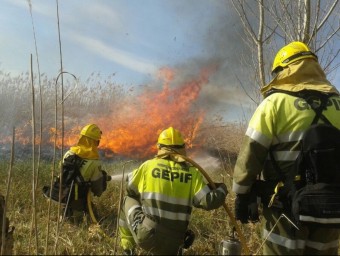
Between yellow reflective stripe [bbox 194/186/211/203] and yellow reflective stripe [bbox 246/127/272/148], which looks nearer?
yellow reflective stripe [bbox 246/127/272/148]

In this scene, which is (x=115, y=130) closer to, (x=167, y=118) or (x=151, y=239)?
(x=167, y=118)

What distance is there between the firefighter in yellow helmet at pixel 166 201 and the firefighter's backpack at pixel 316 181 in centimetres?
90

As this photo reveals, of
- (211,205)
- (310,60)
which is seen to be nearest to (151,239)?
(211,205)

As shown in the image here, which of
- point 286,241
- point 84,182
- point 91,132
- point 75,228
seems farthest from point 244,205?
point 91,132

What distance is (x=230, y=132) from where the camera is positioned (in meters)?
13.5

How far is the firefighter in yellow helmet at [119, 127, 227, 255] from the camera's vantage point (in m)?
3.34

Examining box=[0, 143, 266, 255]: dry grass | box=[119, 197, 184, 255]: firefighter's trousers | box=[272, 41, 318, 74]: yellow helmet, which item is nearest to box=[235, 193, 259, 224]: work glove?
box=[119, 197, 184, 255]: firefighter's trousers

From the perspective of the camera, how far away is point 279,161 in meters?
2.67

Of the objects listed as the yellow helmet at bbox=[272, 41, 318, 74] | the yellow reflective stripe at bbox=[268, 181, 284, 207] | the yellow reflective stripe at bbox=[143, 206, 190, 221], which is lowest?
the yellow reflective stripe at bbox=[143, 206, 190, 221]

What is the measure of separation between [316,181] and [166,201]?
4.73 feet

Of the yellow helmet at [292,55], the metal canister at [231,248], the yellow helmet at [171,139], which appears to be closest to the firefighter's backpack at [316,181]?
the metal canister at [231,248]

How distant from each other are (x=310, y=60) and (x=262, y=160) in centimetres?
96

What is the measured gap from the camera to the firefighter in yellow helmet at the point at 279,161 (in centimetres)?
259

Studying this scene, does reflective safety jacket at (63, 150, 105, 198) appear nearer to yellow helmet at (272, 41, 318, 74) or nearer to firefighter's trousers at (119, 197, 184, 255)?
firefighter's trousers at (119, 197, 184, 255)
